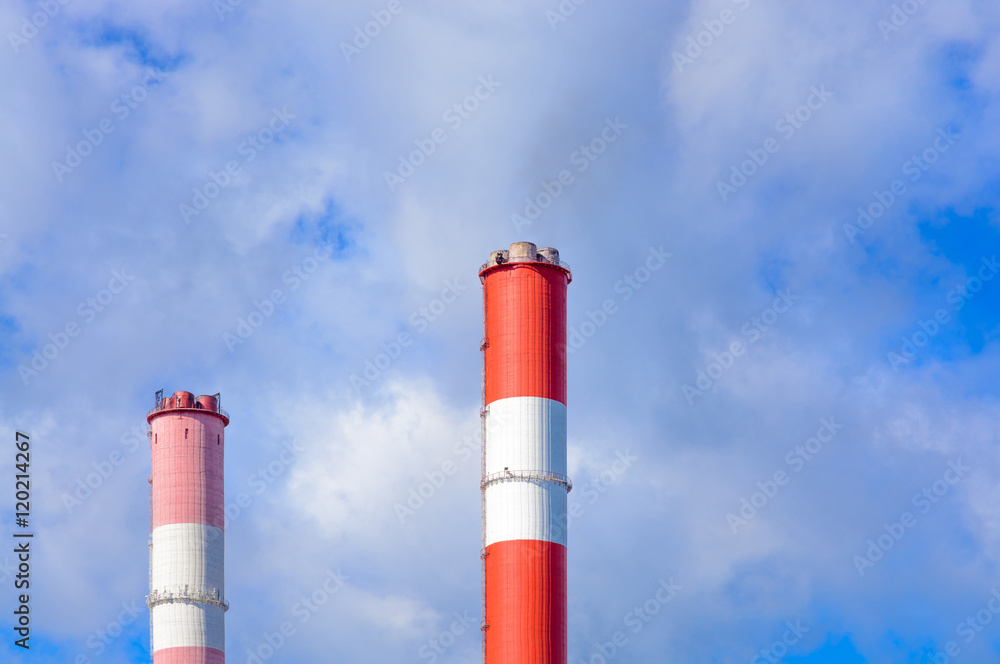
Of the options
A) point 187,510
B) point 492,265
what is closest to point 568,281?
point 492,265

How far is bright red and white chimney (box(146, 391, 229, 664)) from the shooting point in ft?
355

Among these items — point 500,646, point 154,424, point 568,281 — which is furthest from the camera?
point 154,424

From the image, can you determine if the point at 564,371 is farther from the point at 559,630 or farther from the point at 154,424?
the point at 154,424

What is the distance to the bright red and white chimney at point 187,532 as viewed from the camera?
108 m

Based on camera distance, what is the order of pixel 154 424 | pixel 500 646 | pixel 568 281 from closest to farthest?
pixel 500 646, pixel 568 281, pixel 154 424

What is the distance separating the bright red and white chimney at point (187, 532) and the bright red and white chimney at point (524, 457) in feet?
62.3

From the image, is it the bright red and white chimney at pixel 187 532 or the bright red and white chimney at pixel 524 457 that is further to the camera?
the bright red and white chimney at pixel 187 532

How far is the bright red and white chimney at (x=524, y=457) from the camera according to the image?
9688 cm

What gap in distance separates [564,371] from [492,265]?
6884 millimetres

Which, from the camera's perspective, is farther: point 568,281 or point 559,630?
point 568,281

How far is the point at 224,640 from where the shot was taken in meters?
110

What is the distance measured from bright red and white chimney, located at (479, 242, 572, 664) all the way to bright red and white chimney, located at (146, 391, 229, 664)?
18996 mm

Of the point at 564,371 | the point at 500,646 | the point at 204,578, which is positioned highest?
the point at 564,371

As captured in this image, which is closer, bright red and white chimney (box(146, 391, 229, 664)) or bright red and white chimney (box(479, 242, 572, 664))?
bright red and white chimney (box(479, 242, 572, 664))
